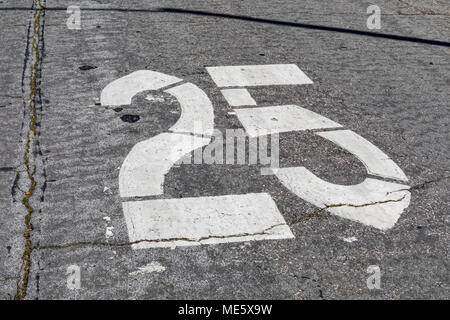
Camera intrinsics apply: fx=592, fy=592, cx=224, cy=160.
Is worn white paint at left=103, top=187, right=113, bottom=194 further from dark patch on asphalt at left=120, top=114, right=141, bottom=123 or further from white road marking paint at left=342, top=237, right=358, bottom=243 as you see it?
white road marking paint at left=342, top=237, right=358, bottom=243

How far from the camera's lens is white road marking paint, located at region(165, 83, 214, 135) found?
544 centimetres

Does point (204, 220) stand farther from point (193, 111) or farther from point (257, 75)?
point (257, 75)

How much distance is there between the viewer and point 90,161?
16.0ft

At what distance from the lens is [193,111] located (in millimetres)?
5777

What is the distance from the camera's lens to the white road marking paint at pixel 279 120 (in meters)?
5.51

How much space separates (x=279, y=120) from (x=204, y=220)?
1.84 meters

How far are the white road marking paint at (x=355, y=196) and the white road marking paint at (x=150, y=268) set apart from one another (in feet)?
4.31

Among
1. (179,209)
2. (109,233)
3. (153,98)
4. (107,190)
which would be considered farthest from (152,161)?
(153,98)

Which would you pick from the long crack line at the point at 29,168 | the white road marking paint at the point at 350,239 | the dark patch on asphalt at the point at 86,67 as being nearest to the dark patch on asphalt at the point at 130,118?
the long crack line at the point at 29,168

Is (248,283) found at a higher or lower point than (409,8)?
lower
